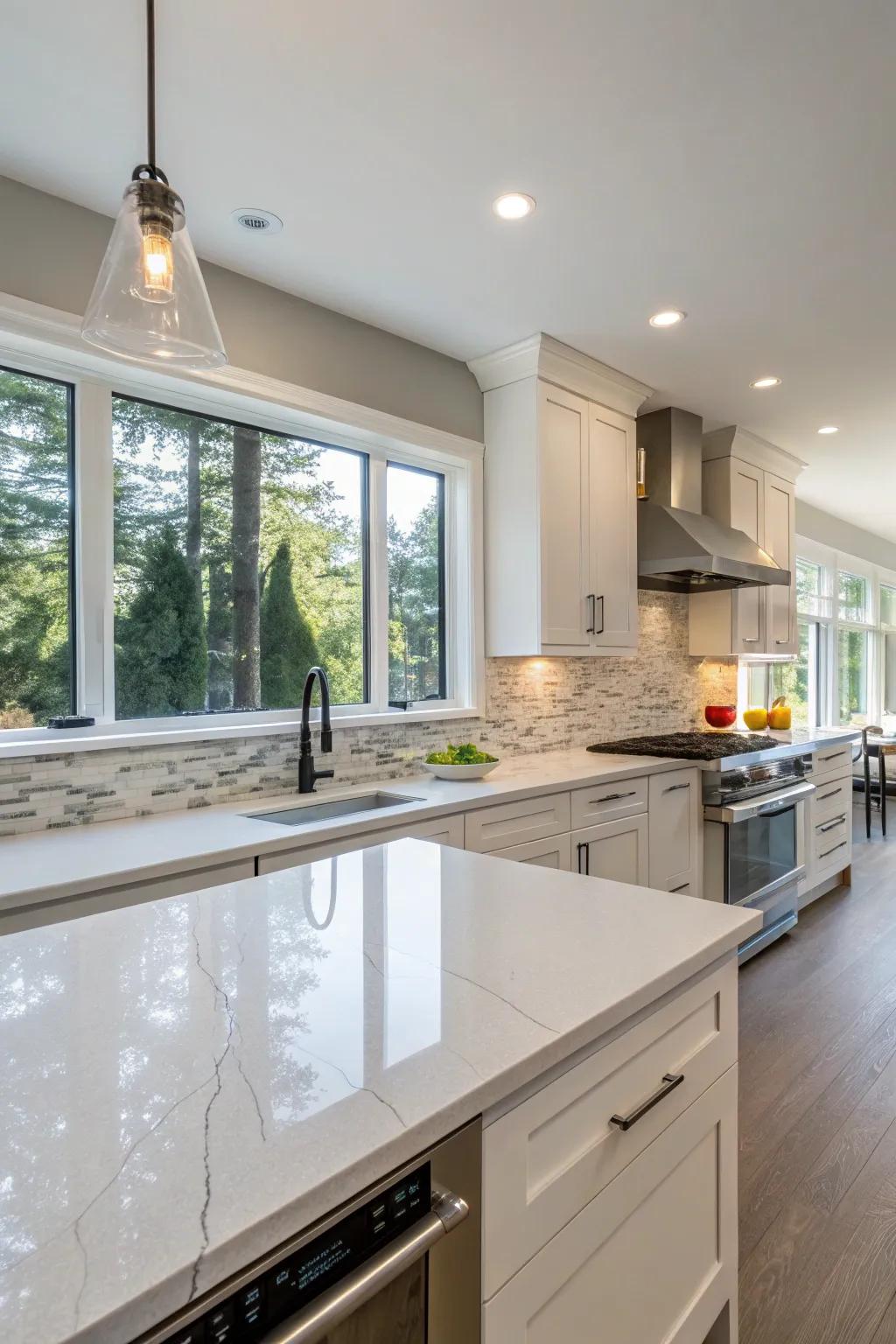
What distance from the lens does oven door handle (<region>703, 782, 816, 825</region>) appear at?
3520 millimetres

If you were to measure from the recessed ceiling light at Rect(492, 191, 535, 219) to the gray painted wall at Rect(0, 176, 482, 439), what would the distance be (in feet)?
2.88

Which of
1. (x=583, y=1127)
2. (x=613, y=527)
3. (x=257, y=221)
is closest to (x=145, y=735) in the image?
(x=257, y=221)

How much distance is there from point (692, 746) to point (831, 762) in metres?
1.47

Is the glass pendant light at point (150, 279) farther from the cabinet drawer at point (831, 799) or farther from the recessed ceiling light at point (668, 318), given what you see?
the cabinet drawer at point (831, 799)

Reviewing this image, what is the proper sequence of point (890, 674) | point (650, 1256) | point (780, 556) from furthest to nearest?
point (890, 674)
point (780, 556)
point (650, 1256)

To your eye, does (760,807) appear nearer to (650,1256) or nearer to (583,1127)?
(650,1256)

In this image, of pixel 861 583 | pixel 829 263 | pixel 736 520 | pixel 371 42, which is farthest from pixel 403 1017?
pixel 861 583

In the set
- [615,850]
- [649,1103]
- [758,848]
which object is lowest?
[758,848]

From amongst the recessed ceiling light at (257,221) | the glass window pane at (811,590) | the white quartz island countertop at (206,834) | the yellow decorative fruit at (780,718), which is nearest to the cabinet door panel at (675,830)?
the white quartz island countertop at (206,834)

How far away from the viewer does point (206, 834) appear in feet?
6.88

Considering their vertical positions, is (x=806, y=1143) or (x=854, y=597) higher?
(x=854, y=597)

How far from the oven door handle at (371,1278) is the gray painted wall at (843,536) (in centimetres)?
670

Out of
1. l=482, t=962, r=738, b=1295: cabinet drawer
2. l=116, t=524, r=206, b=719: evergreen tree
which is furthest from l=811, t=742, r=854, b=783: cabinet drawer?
Answer: l=482, t=962, r=738, b=1295: cabinet drawer

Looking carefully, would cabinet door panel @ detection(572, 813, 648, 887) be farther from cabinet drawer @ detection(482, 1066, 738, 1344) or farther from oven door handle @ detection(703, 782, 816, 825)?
cabinet drawer @ detection(482, 1066, 738, 1344)
